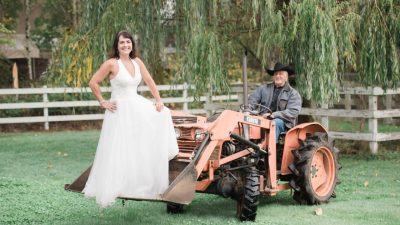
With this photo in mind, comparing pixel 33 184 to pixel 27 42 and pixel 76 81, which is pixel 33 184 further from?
pixel 27 42

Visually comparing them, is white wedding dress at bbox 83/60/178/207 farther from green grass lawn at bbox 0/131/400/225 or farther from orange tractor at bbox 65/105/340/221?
green grass lawn at bbox 0/131/400/225

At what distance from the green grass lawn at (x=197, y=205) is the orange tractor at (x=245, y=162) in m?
0.25

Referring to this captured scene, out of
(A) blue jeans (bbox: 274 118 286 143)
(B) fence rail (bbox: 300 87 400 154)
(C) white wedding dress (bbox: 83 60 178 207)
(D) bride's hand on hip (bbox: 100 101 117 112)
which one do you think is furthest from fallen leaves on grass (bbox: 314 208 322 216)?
(B) fence rail (bbox: 300 87 400 154)

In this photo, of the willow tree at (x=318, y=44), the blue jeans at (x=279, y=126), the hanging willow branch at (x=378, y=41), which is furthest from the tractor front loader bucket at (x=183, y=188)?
the hanging willow branch at (x=378, y=41)

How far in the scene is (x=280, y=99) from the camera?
8.33 metres

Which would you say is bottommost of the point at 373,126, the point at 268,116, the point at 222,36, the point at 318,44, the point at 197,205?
the point at 197,205

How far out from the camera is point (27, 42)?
84.7 ft

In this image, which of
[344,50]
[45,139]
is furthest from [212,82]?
[45,139]

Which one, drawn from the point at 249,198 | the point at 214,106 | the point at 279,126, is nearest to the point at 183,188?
the point at 249,198

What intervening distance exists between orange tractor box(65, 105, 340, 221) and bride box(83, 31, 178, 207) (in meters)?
0.25

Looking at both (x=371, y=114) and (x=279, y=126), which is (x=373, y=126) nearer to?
(x=371, y=114)

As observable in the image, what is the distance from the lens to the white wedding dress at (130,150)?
258 inches

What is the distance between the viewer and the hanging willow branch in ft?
37.8

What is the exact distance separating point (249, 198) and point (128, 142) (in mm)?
1367
